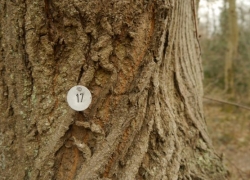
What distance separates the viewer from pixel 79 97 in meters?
1.11

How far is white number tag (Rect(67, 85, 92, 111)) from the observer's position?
1.11 meters

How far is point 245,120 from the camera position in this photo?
7.15 metres

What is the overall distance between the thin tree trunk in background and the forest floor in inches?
26.8

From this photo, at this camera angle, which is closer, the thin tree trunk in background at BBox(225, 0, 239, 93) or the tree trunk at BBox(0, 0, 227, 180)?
the tree trunk at BBox(0, 0, 227, 180)

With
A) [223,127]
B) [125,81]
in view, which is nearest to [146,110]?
[125,81]

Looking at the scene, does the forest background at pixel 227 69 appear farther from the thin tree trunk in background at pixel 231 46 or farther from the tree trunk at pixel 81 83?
the tree trunk at pixel 81 83

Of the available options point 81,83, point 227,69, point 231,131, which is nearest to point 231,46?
point 227,69

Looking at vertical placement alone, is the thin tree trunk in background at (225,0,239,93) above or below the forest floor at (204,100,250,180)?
above

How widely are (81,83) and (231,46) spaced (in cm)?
743

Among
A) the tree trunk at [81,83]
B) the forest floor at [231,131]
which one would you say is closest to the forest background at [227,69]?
the forest floor at [231,131]

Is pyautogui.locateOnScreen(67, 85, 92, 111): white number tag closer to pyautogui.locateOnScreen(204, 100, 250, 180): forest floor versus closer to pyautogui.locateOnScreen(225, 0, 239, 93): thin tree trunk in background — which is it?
pyautogui.locateOnScreen(204, 100, 250, 180): forest floor

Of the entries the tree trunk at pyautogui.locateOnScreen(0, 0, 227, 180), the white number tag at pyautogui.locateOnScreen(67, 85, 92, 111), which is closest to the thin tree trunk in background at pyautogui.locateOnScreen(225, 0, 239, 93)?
the tree trunk at pyautogui.locateOnScreen(0, 0, 227, 180)

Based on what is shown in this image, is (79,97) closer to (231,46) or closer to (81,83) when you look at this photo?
(81,83)

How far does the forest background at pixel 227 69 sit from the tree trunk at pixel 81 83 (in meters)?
5.35
